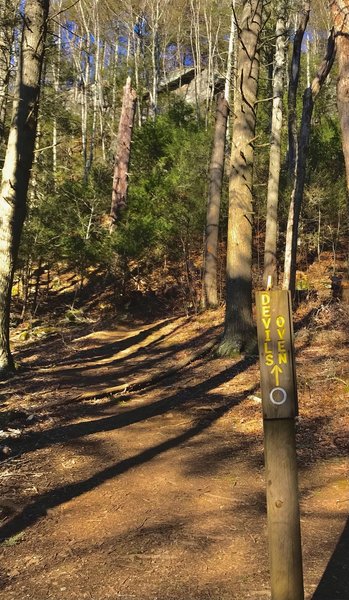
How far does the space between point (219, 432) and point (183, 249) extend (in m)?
11.9

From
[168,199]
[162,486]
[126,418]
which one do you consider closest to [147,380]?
[126,418]

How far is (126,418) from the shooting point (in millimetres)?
7297

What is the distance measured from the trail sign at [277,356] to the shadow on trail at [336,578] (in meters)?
1.38

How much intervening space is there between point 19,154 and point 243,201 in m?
4.39

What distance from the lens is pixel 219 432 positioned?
6.55 meters

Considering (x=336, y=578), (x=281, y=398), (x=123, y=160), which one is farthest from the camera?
(x=123, y=160)

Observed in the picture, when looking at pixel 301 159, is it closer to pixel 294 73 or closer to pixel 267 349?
pixel 294 73

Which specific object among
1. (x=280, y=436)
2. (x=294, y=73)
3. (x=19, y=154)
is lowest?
(x=280, y=436)

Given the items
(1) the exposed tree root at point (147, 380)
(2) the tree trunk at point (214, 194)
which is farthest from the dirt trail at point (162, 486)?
(2) the tree trunk at point (214, 194)

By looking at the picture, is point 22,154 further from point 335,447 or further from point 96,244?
point 96,244

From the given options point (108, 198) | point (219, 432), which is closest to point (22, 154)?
point (219, 432)

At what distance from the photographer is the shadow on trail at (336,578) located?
3102 mm

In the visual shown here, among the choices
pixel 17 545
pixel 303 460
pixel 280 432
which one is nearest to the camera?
pixel 280 432

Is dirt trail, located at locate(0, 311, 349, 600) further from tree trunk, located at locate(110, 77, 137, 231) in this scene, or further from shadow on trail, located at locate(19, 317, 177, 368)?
tree trunk, located at locate(110, 77, 137, 231)
